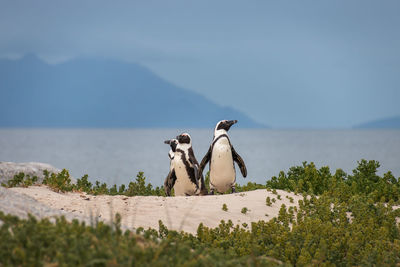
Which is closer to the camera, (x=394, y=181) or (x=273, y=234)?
(x=273, y=234)

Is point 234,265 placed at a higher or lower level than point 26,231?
lower

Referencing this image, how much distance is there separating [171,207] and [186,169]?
2332 mm

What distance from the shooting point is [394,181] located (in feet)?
44.6

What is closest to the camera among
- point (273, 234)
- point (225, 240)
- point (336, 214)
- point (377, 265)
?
point (377, 265)

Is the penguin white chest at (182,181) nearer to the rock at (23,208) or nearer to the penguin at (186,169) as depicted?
the penguin at (186,169)

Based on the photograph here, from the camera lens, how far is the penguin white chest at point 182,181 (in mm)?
12172

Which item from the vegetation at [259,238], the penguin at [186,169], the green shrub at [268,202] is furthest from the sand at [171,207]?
the penguin at [186,169]

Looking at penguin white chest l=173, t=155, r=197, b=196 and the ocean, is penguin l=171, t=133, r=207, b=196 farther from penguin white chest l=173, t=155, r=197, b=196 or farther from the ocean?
the ocean

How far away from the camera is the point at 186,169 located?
1218cm

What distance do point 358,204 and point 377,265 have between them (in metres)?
3.60

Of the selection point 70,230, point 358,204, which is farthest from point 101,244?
point 358,204

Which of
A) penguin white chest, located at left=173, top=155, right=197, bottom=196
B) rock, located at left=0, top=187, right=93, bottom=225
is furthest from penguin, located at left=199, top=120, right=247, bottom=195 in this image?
rock, located at left=0, top=187, right=93, bottom=225

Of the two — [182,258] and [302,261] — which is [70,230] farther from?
[302,261]

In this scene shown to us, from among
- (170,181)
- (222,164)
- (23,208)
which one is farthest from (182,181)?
(23,208)
